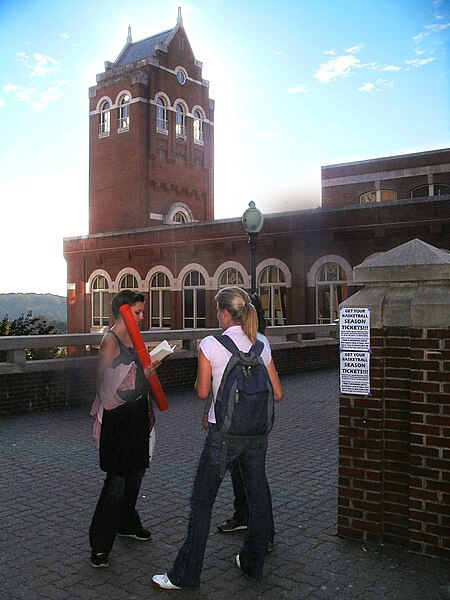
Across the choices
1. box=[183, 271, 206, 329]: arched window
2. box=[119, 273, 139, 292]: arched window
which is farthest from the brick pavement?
box=[119, 273, 139, 292]: arched window

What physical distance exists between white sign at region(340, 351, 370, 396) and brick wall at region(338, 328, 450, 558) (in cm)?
5

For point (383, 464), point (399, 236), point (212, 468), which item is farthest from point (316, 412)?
point (399, 236)

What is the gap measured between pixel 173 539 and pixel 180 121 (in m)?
39.0

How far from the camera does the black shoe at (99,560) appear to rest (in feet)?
14.6

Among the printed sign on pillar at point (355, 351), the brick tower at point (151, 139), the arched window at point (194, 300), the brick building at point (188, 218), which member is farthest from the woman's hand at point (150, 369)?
the brick tower at point (151, 139)

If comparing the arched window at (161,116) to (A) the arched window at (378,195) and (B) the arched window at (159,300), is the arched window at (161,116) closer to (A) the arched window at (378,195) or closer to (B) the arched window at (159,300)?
(B) the arched window at (159,300)

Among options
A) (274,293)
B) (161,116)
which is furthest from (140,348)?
(161,116)

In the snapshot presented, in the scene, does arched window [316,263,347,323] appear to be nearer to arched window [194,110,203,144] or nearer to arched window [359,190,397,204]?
arched window [359,190,397,204]

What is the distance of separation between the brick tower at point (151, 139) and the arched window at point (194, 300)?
25.4ft

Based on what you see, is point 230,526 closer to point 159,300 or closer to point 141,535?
point 141,535

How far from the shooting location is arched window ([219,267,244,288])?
1192 inches

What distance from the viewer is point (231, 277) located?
30531mm

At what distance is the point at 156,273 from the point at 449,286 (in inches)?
1135

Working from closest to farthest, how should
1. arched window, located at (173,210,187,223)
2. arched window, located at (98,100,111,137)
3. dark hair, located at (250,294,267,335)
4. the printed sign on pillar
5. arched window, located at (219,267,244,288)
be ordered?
1. the printed sign on pillar
2. dark hair, located at (250,294,267,335)
3. arched window, located at (219,267,244,288)
4. arched window, located at (98,100,111,137)
5. arched window, located at (173,210,187,223)
